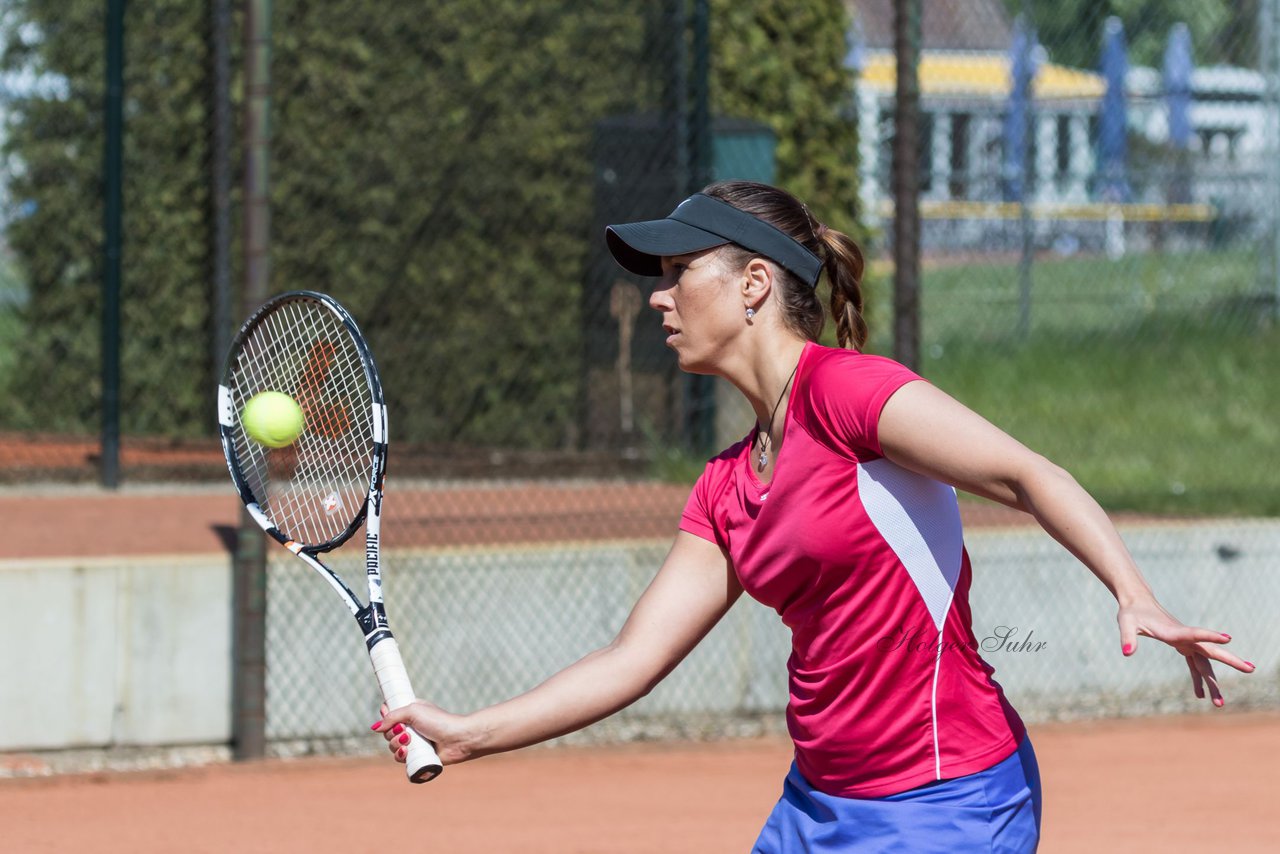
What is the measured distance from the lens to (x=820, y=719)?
260 cm

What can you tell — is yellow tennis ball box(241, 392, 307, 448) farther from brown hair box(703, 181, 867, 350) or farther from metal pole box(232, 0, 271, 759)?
metal pole box(232, 0, 271, 759)

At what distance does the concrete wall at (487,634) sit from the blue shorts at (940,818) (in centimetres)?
378

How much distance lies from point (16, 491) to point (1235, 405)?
296 inches

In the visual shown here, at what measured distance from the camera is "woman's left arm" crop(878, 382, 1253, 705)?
6.99 ft

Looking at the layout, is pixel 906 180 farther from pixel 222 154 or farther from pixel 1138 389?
pixel 1138 389

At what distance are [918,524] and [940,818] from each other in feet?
1.37

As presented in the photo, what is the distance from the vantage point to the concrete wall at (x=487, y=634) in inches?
234

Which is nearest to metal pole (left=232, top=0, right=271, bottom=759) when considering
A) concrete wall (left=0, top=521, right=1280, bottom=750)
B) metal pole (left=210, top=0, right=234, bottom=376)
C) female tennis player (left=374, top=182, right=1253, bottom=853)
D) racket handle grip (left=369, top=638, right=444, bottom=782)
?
concrete wall (left=0, top=521, right=1280, bottom=750)

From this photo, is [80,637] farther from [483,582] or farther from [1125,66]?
[1125,66]

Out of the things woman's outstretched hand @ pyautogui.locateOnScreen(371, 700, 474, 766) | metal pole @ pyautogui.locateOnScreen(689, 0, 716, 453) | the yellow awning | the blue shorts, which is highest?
the yellow awning

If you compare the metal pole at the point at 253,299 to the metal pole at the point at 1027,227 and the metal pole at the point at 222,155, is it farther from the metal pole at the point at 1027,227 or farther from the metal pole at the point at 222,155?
the metal pole at the point at 1027,227

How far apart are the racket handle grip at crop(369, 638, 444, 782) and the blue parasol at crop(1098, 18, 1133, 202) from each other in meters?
9.08

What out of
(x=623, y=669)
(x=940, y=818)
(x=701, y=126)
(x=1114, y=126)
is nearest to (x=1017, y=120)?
(x=1114, y=126)

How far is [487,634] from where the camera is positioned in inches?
253
